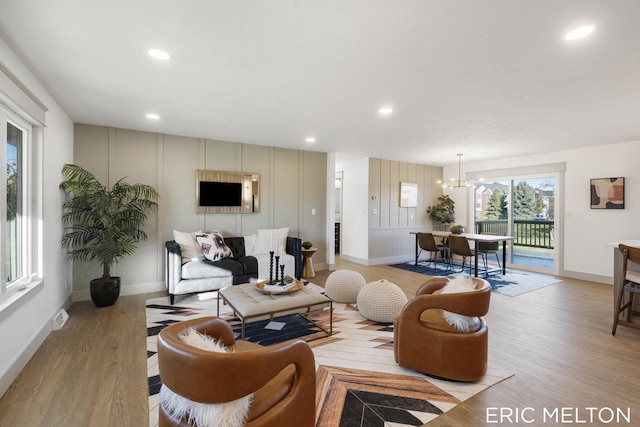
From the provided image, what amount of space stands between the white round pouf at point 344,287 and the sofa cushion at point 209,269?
4.39ft

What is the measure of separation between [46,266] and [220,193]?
96.7 inches

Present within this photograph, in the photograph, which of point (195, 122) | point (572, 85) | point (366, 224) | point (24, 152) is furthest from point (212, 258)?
point (572, 85)

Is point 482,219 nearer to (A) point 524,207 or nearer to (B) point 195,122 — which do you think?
(A) point 524,207

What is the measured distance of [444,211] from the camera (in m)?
7.80

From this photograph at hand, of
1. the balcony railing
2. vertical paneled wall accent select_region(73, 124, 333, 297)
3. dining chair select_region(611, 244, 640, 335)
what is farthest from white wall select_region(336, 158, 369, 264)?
dining chair select_region(611, 244, 640, 335)

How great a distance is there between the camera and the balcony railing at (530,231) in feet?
20.5

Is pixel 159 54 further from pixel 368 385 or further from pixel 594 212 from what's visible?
pixel 594 212

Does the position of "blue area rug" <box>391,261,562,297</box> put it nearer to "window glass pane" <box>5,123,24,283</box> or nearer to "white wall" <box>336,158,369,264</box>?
"white wall" <box>336,158,369,264</box>

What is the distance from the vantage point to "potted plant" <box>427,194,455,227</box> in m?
7.76

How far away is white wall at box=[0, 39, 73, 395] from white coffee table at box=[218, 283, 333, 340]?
158 cm

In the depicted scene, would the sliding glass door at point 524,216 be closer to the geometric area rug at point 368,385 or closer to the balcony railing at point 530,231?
the balcony railing at point 530,231

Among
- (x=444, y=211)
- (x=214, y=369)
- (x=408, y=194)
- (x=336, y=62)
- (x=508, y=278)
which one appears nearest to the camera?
(x=214, y=369)

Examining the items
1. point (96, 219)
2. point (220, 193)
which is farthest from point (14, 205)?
point (220, 193)

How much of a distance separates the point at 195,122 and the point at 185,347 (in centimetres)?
368
